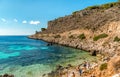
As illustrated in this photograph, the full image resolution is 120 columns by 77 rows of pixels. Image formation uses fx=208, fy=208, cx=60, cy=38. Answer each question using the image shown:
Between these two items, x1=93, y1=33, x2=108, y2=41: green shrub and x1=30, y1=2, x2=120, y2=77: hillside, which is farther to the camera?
x1=93, y1=33, x2=108, y2=41: green shrub

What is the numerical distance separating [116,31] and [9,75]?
4430 cm

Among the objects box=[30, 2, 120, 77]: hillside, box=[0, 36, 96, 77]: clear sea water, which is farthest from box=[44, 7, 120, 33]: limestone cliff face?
box=[0, 36, 96, 77]: clear sea water

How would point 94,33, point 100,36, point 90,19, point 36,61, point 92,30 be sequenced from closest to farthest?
1. point 36,61
2. point 100,36
3. point 94,33
4. point 92,30
5. point 90,19

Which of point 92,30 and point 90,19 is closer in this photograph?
point 92,30

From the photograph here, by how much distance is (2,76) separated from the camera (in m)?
34.1

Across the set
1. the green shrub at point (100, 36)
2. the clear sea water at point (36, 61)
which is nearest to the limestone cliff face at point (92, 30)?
the green shrub at point (100, 36)

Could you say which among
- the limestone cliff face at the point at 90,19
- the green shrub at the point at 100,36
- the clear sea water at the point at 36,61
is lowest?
the clear sea water at the point at 36,61

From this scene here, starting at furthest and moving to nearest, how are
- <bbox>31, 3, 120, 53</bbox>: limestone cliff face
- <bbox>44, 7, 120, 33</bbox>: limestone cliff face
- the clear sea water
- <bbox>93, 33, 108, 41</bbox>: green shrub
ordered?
<bbox>44, 7, 120, 33</bbox>: limestone cliff face → <bbox>93, 33, 108, 41</bbox>: green shrub → <bbox>31, 3, 120, 53</bbox>: limestone cliff face → the clear sea water

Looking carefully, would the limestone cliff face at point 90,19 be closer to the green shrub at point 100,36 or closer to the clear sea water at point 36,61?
the green shrub at point 100,36

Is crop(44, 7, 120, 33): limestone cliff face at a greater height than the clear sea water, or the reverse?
crop(44, 7, 120, 33): limestone cliff face

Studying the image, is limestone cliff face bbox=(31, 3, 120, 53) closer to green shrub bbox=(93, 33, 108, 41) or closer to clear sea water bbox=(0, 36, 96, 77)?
green shrub bbox=(93, 33, 108, 41)

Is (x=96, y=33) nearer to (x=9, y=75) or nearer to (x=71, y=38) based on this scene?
(x=71, y=38)

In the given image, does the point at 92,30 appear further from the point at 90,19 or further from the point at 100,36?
the point at 90,19

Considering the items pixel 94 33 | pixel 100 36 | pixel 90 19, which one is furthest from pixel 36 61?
pixel 90 19
